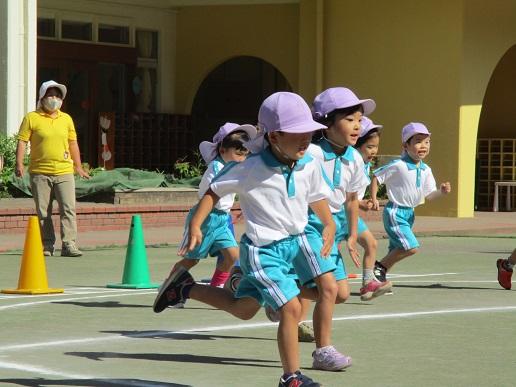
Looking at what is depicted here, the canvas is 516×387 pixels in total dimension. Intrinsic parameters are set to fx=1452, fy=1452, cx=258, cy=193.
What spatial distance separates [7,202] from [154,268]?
17.7 feet

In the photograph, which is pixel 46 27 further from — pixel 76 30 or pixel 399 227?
pixel 399 227

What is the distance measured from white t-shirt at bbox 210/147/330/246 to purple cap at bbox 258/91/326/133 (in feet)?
0.70

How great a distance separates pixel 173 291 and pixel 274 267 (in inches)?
45.5

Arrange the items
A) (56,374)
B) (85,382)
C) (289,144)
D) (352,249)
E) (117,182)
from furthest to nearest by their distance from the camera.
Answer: (117,182)
(352,249)
(56,374)
(289,144)
(85,382)

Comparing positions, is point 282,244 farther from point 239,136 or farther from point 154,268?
point 154,268

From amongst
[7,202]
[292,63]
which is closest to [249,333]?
[7,202]

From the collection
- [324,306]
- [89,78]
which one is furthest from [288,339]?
[89,78]

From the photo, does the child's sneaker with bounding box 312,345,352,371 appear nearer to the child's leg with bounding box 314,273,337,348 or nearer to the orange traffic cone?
the child's leg with bounding box 314,273,337,348

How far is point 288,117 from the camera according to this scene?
7941 millimetres

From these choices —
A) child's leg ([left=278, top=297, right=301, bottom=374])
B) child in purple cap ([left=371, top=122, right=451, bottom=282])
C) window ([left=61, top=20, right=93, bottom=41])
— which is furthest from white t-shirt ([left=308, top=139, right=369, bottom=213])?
window ([left=61, top=20, right=93, bottom=41])

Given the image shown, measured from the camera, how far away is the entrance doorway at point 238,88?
1277 inches

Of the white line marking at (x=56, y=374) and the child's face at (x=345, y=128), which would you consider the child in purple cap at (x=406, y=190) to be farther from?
the white line marking at (x=56, y=374)

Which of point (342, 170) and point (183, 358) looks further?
point (342, 170)

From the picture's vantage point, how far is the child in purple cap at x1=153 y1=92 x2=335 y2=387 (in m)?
7.90
